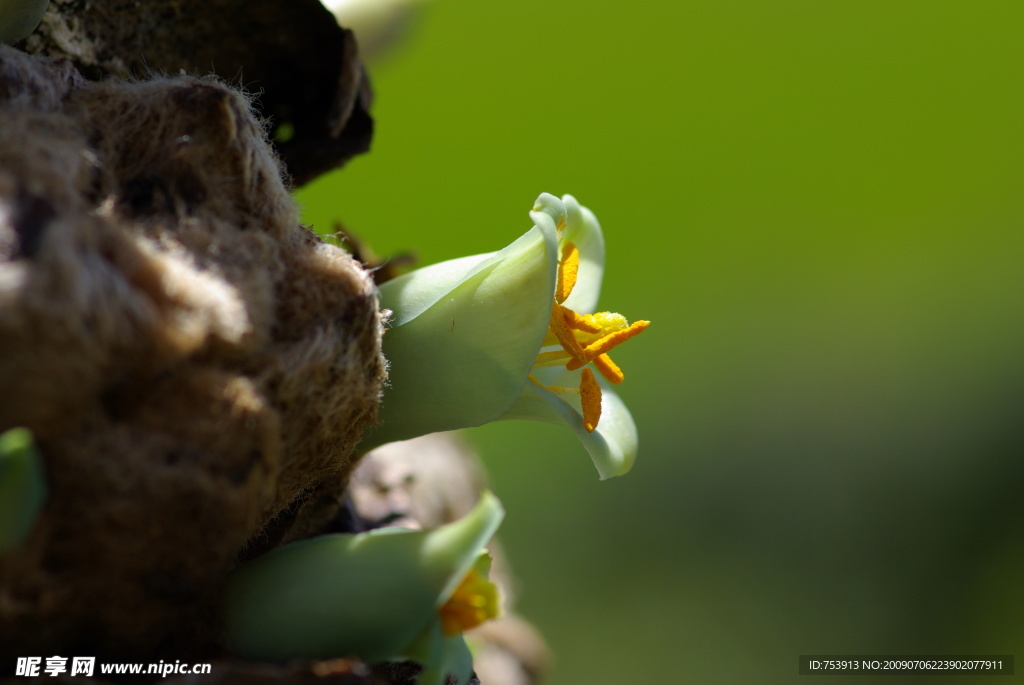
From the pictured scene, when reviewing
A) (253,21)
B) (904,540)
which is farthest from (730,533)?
(253,21)

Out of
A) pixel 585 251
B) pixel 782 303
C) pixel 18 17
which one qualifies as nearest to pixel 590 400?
pixel 585 251

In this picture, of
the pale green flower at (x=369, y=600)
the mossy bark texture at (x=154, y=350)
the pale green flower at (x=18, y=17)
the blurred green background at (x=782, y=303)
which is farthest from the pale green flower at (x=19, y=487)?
the blurred green background at (x=782, y=303)

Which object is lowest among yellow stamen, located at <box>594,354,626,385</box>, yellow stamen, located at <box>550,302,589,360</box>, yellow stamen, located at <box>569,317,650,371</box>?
yellow stamen, located at <box>594,354,626,385</box>

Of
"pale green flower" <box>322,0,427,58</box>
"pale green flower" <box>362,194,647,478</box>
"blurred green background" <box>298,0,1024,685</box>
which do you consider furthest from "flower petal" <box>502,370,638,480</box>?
"blurred green background" <box>298,0,1024,685</box>

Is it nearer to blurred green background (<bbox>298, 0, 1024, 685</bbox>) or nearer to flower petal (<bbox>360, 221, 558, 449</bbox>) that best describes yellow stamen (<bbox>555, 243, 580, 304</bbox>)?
flower petal (<bbox>360, 221, 558, 449</bbox>)

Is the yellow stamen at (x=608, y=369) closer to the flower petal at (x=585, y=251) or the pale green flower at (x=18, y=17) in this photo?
the flower petal at (x=585, y=251)

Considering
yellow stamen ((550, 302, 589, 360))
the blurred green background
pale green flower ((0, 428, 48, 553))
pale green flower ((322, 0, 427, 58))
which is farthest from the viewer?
the blurred green background
